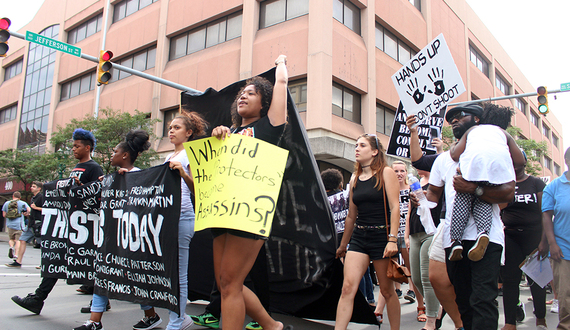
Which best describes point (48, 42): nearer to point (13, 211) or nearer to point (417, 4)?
point (13, 211)

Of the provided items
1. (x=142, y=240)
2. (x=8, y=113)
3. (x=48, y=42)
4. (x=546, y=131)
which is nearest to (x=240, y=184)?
(x=142, y=240)

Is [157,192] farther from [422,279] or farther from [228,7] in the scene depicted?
[228,7]

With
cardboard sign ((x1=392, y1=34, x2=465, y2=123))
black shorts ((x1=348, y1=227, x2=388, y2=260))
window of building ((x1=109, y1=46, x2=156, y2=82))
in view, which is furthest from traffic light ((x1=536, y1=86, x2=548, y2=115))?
window of building ((x1=109, y1=46, x2=156, y2=82))

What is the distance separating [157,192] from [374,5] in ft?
59.1

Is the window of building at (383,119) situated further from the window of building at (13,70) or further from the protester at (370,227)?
the window of building at (13,70)

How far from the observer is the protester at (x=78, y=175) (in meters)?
4.20

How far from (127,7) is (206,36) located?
8.16 meters

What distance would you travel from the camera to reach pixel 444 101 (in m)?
4.82

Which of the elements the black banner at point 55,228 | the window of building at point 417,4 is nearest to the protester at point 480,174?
the black banner at point 55,228

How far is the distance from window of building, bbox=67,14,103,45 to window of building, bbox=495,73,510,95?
3037 centimetres

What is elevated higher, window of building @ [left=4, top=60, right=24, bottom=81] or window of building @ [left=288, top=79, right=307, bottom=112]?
window of building @ [left=4, top=60, right=24, bottom=81]

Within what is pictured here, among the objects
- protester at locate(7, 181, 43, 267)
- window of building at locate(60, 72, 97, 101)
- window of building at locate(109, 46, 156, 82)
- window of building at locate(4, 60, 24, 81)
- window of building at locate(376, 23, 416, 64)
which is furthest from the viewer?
window of building at locate(4, 60, 24, 81)

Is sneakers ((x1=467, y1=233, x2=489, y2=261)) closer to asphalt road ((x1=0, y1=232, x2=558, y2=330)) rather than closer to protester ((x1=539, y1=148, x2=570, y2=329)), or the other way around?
protester ((x1=539, y1=148, x2=570, y2=329))

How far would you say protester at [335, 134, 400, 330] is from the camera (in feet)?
11.2
